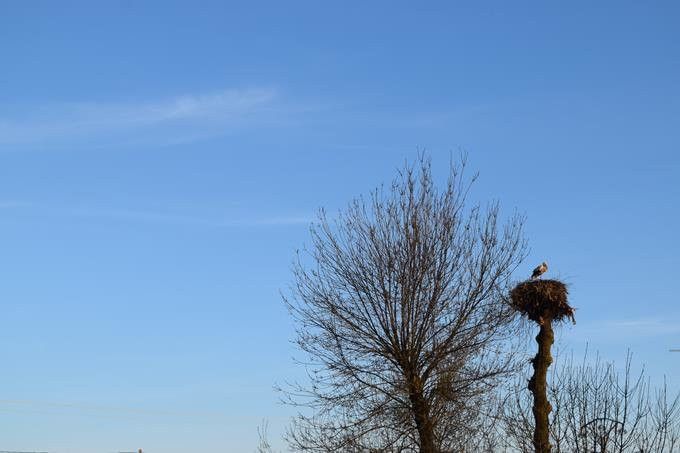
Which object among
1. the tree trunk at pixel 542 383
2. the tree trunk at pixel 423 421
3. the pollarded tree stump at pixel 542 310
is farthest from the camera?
the pollarded tree stump at pixel 542 310

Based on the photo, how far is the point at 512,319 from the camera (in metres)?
25.0

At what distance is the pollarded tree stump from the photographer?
24938 mm

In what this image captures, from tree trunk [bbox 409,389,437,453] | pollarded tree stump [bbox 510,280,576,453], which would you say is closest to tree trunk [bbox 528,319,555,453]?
pollarded tree stump [bbox 510,280,576,453]

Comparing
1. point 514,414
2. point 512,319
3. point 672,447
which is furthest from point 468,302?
point 672,447

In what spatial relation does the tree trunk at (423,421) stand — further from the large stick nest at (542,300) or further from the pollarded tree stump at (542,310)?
the large stick nest at (542,300)

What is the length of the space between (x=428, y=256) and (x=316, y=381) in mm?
4138

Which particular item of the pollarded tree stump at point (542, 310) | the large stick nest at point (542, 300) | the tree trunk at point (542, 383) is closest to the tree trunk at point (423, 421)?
the tree trunk at point (542, 383)

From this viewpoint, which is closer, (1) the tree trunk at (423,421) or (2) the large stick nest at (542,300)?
(1) the tree trunk at (423,421)

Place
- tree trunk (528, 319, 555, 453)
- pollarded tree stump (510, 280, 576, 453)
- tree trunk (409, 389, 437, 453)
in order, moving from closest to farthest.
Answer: tree trunk (409, 389, 437, 453) < tree trunk (528, 319, 555, 453) < pollarded tree stump (510, 280, 576, 453)

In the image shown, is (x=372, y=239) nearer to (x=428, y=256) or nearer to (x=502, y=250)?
(x=428, y=256)

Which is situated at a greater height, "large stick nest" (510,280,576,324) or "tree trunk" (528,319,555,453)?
"large stick nest" (510,280,576,324)

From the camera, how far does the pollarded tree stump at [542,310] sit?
24938 millimetres

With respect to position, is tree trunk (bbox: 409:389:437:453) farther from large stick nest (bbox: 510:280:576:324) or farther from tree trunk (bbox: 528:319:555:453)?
large stick nest (bbox: 510:280:576:324)

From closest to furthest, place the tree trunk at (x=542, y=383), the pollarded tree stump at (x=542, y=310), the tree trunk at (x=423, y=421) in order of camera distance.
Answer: the tree trunk at (x=423, y=421), the tree trunk at (x=542, y=383), the pollarded tree stump at (x=542, y=310)
